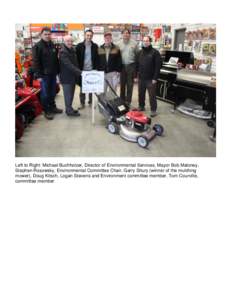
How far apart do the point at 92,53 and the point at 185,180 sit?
864mm

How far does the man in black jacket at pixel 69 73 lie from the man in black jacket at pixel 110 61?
0.15 m

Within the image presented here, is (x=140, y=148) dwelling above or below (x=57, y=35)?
below

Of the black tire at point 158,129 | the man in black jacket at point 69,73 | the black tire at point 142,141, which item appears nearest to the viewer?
the black tire at point 142,141

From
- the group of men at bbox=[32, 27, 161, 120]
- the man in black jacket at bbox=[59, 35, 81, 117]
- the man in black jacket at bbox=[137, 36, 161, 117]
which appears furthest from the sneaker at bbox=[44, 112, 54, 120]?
the man in black jacket at bbox=[137, 36, 161, 117]

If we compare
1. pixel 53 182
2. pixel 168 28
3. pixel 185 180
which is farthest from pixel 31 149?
pixel 168 28

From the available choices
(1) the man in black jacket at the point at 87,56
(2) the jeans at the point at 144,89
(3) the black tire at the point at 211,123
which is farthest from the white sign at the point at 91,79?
(3) the black tire at the point at 211,123

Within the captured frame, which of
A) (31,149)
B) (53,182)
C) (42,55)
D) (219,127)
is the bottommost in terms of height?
(53,182)

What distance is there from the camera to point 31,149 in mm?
1025

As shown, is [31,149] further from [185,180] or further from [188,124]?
[188,124]

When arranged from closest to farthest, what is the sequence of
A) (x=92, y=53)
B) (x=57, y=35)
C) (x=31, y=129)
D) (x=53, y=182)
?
(x=53, y=182) → (x=57, y=35) → (x=31, y=129) → (x=92, y=53)

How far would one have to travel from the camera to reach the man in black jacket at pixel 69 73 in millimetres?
1358

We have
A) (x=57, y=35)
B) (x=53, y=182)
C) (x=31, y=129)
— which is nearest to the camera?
(x=53, y=182)

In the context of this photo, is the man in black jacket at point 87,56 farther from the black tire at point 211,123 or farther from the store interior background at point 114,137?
the black tire at point 211,123

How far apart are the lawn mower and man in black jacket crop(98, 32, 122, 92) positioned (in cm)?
4
